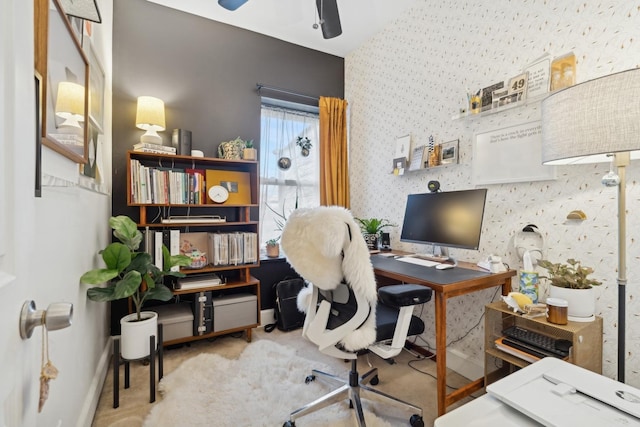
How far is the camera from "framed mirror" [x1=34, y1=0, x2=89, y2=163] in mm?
853

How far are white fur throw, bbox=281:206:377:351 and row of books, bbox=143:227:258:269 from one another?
44.9 inches

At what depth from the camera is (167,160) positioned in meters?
2.41

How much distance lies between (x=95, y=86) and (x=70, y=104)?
747mm

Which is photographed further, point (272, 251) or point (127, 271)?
point (272, 251)

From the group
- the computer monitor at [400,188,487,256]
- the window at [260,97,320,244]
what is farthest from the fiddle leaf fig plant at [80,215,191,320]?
the computer monitor at [400,188,487,256]

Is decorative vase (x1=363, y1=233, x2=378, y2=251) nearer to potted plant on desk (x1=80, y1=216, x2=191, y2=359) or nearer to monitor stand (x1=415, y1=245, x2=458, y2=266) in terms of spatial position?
monitor stand (x1=415, y1=245, x2=458, y2=266)

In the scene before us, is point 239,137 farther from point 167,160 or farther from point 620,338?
point 620,338

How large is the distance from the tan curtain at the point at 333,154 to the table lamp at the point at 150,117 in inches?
58.4

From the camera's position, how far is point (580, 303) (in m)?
1.33

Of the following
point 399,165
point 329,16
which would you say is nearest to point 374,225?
point 399,165

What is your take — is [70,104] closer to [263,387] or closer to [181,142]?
[181,142]

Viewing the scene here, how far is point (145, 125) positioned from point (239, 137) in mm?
767

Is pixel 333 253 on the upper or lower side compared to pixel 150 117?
lower

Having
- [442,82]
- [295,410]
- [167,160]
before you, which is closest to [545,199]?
[442,82]
